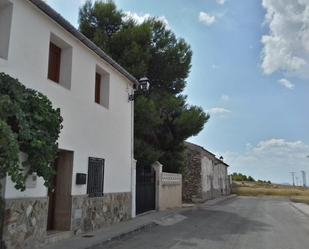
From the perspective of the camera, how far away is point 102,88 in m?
13.3

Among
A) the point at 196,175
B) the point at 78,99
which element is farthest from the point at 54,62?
the point at 196,175

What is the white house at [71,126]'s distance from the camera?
8.16 m

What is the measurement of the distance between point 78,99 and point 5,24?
3.30 metres

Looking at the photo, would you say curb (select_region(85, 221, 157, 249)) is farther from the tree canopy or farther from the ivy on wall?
the tree canopy

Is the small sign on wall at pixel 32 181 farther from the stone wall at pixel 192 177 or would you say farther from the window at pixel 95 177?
the stone wall at pixel 192 177

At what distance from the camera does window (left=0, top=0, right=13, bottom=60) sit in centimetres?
801

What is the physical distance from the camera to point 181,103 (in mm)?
21938

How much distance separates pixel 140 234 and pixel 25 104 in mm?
5948

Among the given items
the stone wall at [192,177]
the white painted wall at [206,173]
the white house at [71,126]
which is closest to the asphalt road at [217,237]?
the white house at [71,126]

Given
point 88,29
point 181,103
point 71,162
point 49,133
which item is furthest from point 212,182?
point 49,133

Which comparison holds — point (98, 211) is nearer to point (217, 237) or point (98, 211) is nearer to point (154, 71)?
point (217, 237)

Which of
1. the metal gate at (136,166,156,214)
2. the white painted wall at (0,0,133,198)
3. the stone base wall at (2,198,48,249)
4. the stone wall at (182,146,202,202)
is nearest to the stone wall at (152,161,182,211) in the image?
the metal gate at (136,166,156,214)

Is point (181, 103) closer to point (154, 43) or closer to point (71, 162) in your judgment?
point (154, 43)

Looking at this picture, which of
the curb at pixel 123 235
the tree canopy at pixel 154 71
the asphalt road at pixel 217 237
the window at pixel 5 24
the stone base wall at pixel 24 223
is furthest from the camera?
the tree canopy at pixel 154 71
